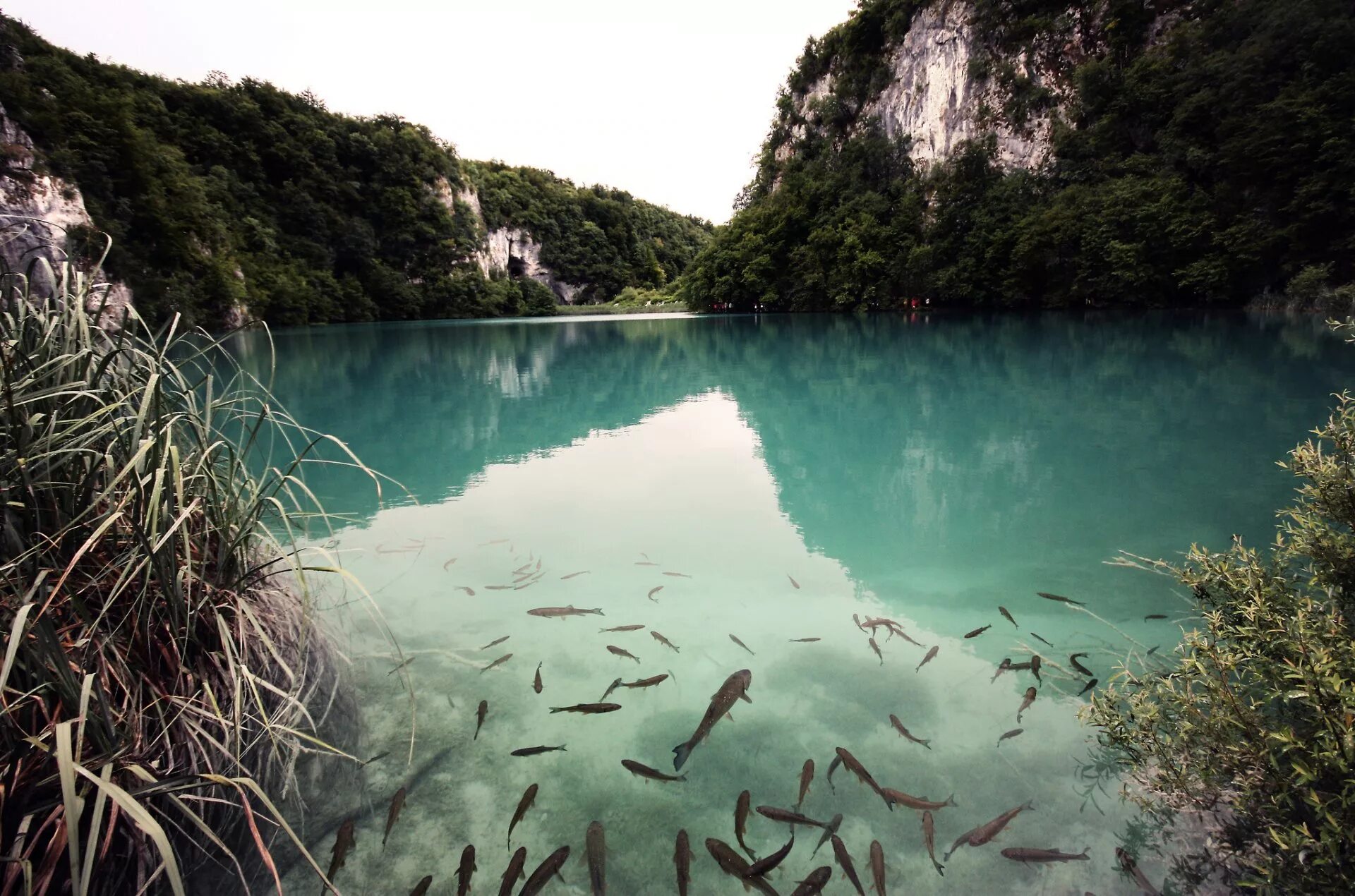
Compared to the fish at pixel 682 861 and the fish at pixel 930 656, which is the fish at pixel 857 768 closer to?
the fish at pixel 682 861

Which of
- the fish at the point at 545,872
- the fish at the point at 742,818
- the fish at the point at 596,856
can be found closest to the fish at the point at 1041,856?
the fish at the point at 742,818

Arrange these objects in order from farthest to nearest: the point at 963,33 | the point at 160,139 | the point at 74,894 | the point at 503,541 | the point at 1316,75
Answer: the point at 160,139 < the point at 963,33 < the point at 1316,75 < the point at 503,541 < the point at 74,894

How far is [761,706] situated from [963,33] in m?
38.4

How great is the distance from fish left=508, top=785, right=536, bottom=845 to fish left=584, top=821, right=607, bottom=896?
21cm

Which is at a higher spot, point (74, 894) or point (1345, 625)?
point (1345, 625)

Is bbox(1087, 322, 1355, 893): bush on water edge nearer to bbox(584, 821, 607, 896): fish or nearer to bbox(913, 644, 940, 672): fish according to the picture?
bbox(913, 644, 940, 672): fish

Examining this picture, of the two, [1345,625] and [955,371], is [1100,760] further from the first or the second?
[955,371]

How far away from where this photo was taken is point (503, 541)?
423cm

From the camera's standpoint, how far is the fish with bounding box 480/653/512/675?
271cm

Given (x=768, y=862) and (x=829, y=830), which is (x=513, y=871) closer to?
(x=768, y=862)

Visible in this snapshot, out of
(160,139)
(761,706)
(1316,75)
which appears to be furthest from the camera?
(160,139)

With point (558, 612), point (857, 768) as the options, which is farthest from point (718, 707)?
point (558, 612)

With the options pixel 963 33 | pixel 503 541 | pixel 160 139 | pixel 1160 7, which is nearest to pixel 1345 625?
pixel 503 541

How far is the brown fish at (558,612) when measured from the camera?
126 inches
